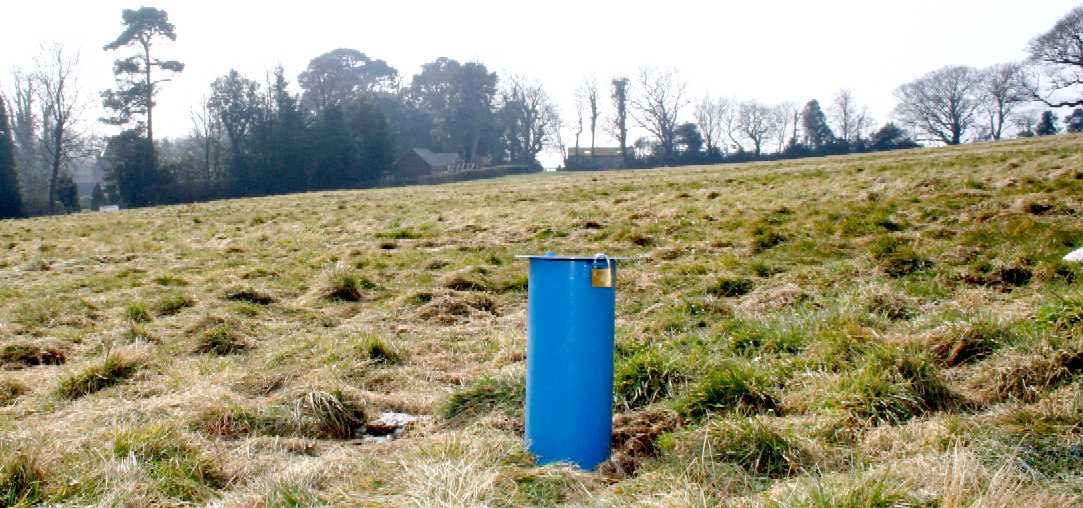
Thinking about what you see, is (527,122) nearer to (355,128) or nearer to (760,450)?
(355,128)

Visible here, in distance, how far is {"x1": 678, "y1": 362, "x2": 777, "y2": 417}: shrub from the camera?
14.6ft

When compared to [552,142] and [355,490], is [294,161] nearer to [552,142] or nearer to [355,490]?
[552,142]

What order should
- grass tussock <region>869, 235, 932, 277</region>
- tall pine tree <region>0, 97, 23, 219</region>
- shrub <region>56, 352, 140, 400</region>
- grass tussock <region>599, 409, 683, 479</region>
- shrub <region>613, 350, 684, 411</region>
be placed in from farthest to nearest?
1. tall pine tree <region>0, 97, 23, 219</region>
2. grass tussock <region>869, 235, 932, 277</region>
3. shrub <region>56, 352, 140, 400</region>
4. shrub <region>613, 350, 684, 411</region>
5. grass tussock <region>599, 409, 683, 479</region>

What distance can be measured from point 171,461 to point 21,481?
2.00 feet

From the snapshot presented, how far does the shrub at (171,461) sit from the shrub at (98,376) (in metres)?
1.88

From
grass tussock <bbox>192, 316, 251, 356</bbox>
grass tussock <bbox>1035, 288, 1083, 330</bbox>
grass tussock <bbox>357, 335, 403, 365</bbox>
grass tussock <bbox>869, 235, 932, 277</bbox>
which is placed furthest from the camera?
grass tussock <bbox>869, 235, 932, 277</bbox>

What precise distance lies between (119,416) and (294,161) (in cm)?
5261

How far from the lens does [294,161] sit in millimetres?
54625

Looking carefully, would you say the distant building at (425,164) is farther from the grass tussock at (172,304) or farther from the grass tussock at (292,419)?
the grass tussock at (292,419)

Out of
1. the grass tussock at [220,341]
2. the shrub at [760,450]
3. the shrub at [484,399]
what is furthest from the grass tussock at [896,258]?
the grass tussock at [220,341]

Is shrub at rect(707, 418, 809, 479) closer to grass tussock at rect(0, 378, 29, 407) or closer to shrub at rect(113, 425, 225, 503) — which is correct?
shrub at rect(113, 425, 225, 503)

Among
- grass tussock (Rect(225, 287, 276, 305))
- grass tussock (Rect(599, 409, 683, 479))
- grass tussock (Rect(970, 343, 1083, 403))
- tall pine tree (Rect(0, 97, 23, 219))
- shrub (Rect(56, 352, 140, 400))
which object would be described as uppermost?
tall pine tree (Rect(0, 97, 23, 219))

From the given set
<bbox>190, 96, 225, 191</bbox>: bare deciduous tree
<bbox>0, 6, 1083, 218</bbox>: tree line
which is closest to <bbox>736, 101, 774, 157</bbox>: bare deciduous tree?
<bbox>0, 6, 1083, 218</bbox>: tree line

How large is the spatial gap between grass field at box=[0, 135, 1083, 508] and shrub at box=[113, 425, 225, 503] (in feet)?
0.05
